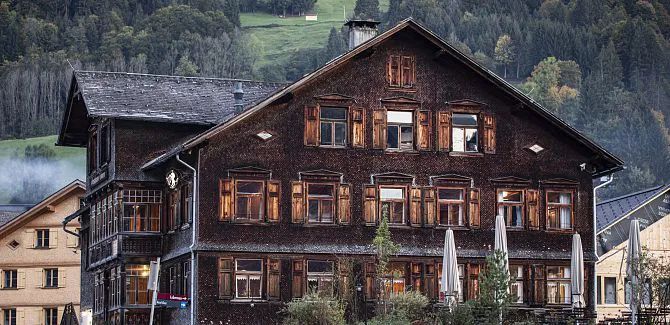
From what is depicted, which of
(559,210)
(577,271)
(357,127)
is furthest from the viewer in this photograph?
(559,210)

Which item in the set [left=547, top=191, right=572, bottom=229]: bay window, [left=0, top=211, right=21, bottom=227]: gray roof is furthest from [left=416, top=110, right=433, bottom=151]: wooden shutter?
[left=0, top=211, right=21, bottom=227]: gray roof

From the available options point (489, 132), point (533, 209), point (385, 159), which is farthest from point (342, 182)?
point (533, 209)

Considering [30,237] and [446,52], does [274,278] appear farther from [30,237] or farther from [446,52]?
[30,237]

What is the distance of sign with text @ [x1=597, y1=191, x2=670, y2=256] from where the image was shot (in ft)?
259

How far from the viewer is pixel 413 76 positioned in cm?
6072

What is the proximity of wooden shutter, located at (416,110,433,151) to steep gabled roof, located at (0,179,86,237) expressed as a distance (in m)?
33.0

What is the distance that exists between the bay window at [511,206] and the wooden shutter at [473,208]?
907 mm

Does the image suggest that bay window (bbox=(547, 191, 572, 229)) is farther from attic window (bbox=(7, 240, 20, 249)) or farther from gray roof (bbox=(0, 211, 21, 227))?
gray roof (bbox=(0, 211, 21, 227))

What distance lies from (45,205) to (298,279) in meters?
37.0

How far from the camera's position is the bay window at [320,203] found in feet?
194

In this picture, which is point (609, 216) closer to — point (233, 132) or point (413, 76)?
point (413, 76)

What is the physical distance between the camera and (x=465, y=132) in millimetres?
61500

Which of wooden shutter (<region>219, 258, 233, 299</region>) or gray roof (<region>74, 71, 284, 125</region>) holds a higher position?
gray roof (<region>74, 71, 284, 125</region>)

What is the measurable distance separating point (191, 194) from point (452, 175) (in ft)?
32.0
